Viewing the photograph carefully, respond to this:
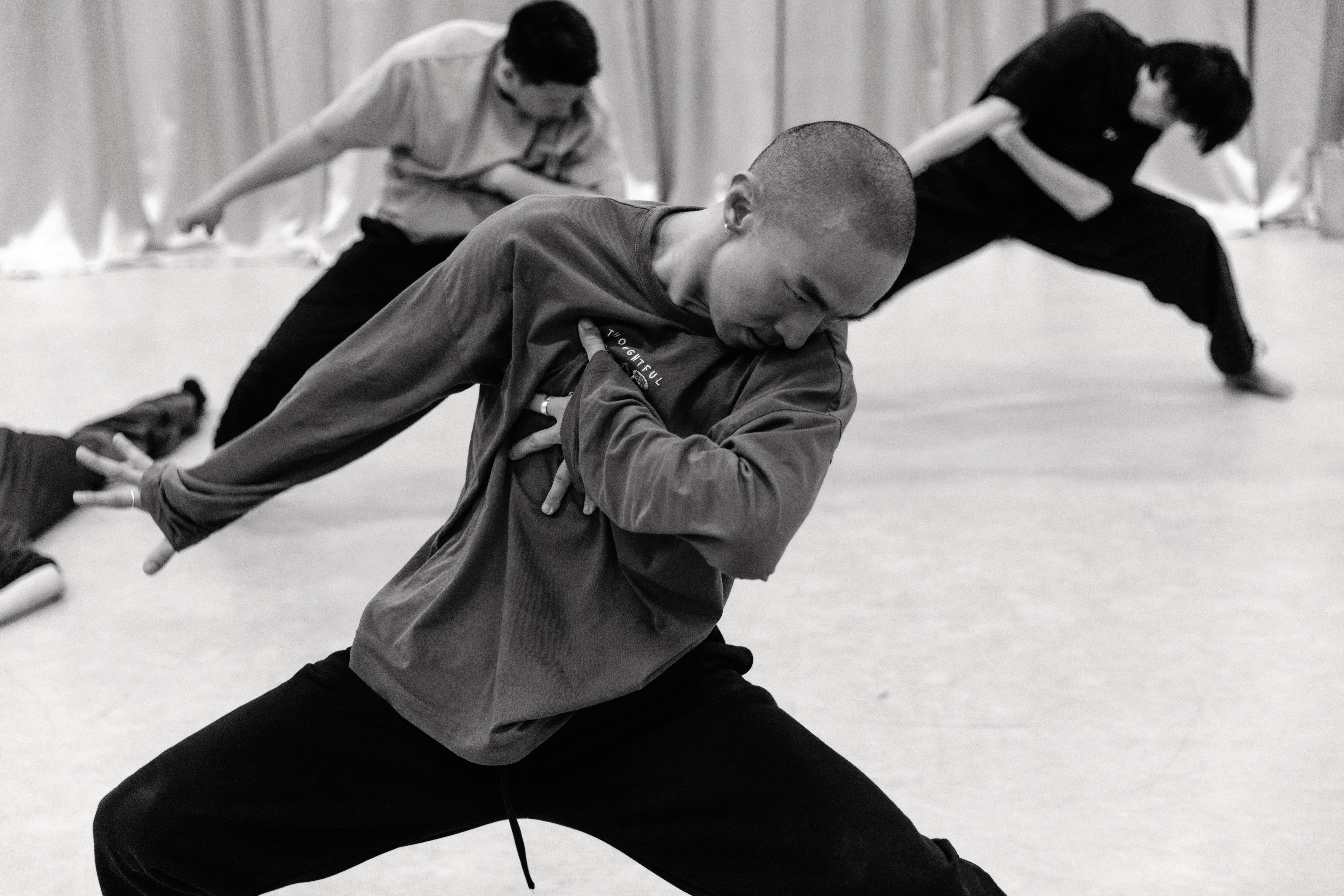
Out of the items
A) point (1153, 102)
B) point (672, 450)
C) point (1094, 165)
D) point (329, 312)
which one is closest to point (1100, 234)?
point (1094, 165)

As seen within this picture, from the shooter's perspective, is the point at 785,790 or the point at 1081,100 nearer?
the point at 785,790

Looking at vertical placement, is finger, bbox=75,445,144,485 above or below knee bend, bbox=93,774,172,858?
above

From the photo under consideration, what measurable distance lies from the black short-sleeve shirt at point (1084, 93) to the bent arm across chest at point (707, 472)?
188cm

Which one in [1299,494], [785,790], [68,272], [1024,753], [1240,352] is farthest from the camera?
[68,272]

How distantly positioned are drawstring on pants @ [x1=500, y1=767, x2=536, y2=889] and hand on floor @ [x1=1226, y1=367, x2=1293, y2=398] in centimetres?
238

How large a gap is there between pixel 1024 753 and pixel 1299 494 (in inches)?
43.7

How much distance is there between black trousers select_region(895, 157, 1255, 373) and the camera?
2906 millimetres

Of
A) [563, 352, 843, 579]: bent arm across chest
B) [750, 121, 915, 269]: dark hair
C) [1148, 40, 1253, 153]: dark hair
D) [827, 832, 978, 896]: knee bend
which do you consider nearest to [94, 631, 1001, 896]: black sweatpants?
[827, 832, 978, 896]: knee bend

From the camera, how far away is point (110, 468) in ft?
4.03

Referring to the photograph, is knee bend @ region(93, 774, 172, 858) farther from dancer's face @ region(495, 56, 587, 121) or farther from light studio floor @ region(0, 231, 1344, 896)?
dancer's face @ region(495, 56, 587, 121)

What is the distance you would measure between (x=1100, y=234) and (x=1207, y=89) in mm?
404

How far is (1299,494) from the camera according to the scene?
2598 mm

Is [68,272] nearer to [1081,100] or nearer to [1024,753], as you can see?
[1081,100]

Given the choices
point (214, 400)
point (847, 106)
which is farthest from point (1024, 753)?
point (847, 106)
